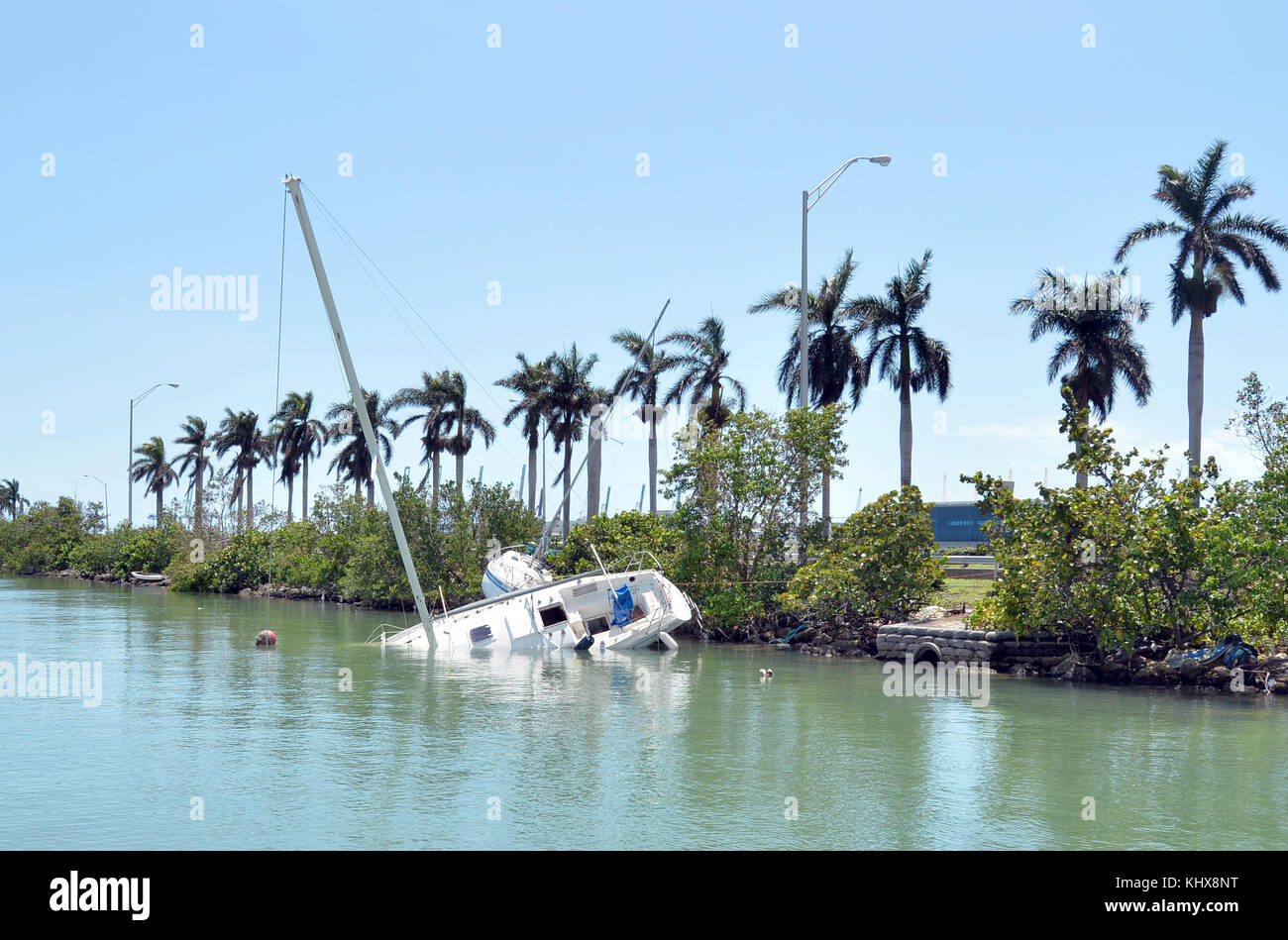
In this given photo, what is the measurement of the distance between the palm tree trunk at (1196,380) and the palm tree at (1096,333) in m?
3.86

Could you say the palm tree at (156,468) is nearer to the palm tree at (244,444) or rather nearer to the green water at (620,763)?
the palm tree at (244,444)

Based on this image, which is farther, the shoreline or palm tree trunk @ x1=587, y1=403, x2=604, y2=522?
palm tree trunk @ x1=587, y1=403, x2=604, y2=522

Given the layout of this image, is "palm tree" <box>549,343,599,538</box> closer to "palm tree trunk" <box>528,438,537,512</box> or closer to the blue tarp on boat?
"palm tree trunk" <box>528,438,537,512</box>

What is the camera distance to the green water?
1395 cm

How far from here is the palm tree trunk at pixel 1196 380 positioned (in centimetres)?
4302

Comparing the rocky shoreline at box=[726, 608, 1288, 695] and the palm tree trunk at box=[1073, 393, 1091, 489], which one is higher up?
the palm tree trunk at box=[1073, 393, 1091, 489]

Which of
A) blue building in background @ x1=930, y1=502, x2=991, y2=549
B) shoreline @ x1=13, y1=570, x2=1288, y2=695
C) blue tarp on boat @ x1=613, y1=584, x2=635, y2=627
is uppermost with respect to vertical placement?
blue building in background @ x1=930, y1=502, x2=991, y2=549

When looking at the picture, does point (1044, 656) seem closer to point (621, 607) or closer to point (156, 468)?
point (621, 607)

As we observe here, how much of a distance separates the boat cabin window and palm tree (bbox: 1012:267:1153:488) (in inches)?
964

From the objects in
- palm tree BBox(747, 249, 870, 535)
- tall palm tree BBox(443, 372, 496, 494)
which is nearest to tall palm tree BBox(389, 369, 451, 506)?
tall palm tree BBox(443, 372, 496, 494)

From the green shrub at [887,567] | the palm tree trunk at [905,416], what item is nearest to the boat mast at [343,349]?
the green shrub at [887,567]

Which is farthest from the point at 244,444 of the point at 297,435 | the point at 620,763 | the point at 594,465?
the point at 620,763

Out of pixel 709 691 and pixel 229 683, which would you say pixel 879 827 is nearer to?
pixel 709 691
